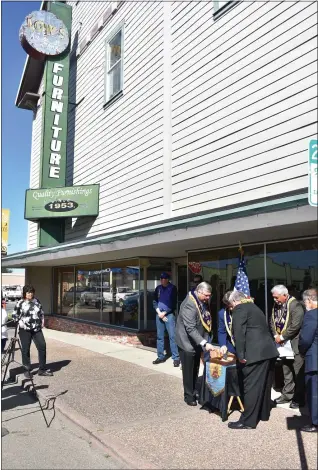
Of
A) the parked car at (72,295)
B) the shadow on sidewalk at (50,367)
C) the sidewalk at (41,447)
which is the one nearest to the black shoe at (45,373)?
the shadow on sidewalk at (50,367)

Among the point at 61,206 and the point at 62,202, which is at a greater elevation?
the point at 62,202

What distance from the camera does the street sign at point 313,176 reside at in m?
3.08

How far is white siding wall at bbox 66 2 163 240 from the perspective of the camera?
34.3 feet

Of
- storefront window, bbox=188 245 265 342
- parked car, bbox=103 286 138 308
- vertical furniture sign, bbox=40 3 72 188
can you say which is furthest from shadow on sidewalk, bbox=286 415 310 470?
vertical furniture sign, bbox=40 3 72 188

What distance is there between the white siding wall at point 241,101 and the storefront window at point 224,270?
91cm

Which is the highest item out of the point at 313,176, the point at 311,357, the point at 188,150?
the point at 188,150

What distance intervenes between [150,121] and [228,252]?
406cm

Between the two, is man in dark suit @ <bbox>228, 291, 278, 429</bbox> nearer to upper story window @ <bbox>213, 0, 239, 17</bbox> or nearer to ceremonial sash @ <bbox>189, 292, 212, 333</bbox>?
ceremonial sash @ <bbox>189, 292, 212, 333</bbox>

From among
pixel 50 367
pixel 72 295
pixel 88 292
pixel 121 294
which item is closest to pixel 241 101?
pixel 50 367

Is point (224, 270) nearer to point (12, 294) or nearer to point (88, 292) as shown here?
point (88, 292)

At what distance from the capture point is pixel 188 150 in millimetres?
9102

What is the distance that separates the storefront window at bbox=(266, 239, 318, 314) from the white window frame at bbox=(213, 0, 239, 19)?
4474mm

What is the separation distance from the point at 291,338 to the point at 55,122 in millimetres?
11728

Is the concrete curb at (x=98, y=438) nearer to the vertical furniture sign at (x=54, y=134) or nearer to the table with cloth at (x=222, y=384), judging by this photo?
the table with cloth at (x=222, y=384)
